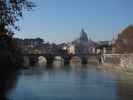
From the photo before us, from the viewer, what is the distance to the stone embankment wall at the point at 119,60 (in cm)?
5678

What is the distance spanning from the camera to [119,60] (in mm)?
65312

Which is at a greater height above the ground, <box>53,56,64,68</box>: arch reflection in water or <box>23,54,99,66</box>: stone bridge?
<box>23,54,99,66</box>: stone bridge

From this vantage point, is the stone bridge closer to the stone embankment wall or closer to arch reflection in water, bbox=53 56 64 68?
arch reflection in water, bbox=53 56 64 68

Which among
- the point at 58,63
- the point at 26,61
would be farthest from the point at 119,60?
the point at 58,63

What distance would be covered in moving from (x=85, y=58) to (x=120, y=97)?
64906 millimetres

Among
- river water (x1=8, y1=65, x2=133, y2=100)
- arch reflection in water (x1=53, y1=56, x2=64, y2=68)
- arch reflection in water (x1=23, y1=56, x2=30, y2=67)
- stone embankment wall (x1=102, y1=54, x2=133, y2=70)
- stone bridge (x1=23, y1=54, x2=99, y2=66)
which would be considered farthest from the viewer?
arch reflection in water (x1=53, y1=56, x2=64, y2=68)

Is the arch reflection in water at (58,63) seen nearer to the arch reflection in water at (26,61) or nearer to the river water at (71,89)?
the arch reflection in water at (26,61)

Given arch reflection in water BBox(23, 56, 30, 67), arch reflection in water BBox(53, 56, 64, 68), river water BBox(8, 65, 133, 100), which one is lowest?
river water BBox(8, 65, 133, 100)

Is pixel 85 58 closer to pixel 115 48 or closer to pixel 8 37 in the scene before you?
pixel 115 48

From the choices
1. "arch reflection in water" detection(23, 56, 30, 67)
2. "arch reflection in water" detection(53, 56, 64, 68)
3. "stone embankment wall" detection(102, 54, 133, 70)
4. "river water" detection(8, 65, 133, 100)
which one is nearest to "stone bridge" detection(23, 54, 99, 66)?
"arch reflection in water" detection(53, 56, 64, 68)

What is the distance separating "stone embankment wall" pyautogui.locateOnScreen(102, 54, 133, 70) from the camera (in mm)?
56781

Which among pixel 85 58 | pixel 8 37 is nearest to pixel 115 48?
pixel 85 58

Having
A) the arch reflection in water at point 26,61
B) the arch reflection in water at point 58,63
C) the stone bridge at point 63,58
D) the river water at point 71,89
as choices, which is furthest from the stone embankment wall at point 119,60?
the river water at point 71,89

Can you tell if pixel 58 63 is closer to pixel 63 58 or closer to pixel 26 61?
pixel 63 58
